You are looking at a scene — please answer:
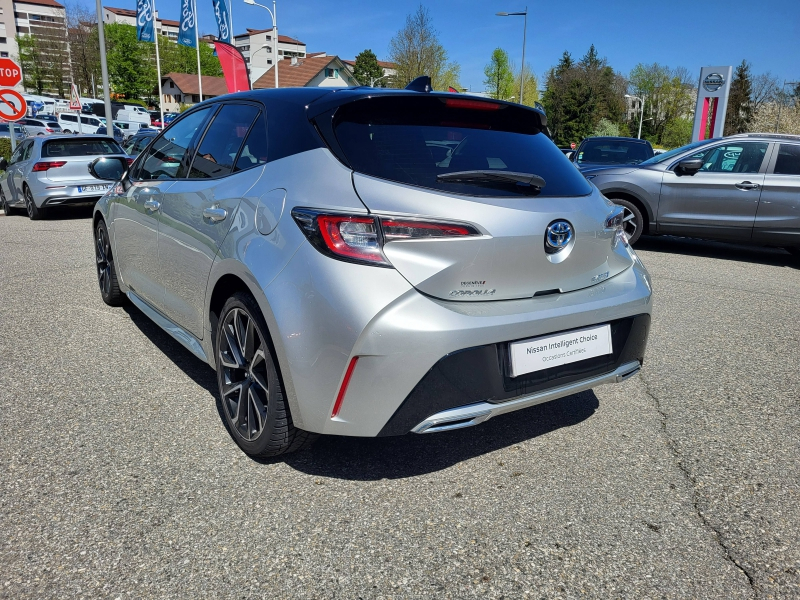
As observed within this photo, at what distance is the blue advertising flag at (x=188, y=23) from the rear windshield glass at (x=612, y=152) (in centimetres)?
2230

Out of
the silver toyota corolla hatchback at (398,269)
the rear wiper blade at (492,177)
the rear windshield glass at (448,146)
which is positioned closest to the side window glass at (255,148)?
the silver toyota corolla hatchback at (398,269)

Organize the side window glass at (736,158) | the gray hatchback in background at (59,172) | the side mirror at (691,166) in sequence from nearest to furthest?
the side window glass at (736,158)
the side mirror at (691,166)
the gray hatchback in background at (59,172)

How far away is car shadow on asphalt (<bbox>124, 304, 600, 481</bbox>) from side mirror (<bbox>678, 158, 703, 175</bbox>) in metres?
5.90

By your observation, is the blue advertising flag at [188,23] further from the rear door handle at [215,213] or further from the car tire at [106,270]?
the rear door handle at [215,213]

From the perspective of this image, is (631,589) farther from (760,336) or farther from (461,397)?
(760,336)

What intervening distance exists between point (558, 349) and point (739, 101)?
275 feet

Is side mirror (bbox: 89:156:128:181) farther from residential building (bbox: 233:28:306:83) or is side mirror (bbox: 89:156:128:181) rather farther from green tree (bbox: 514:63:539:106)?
residential building (bbox: 233:28:306:83)

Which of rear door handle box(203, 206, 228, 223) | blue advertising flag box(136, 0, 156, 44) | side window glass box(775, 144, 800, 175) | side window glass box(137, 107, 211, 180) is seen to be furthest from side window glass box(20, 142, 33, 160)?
blue advertising flag box(136, 0, 156, 44)

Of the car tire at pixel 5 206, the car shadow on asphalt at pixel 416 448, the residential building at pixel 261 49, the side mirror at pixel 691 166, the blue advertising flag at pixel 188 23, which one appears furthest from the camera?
the residential building at pixel 261 49

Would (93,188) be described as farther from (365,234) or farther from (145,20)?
(145,20)

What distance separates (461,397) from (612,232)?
1107mm

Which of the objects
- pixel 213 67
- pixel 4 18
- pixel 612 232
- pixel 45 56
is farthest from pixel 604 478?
pixel 4 18

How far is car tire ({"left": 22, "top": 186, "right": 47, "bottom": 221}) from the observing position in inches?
459

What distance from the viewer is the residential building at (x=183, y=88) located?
281 feet
